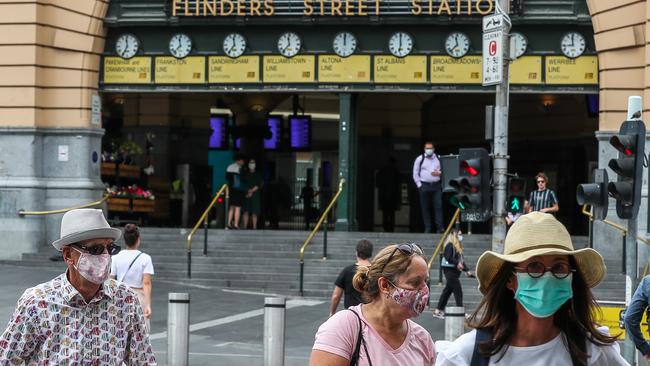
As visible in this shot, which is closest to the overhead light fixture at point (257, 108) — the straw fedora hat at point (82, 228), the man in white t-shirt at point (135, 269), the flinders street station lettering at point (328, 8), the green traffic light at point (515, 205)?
the flinders street station lettering at point (328, 8)

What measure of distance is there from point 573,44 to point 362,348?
21.1m

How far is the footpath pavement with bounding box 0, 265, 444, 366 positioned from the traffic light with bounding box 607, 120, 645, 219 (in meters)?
5.09

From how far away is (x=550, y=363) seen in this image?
13.5 feet

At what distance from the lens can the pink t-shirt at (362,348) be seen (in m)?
5.37

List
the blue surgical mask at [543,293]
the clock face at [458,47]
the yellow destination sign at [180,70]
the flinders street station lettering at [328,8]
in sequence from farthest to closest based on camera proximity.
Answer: the yellow destination sign at [180,70]
the clock face at [458,47]
the flinders street station lettering at [328,8]
the blue surgical mask at [543,293]

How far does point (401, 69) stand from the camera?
2628 centimetres

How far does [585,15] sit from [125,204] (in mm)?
11205

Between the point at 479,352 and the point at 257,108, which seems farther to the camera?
the point at 257,108

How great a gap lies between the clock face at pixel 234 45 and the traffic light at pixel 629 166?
15837 millimetres

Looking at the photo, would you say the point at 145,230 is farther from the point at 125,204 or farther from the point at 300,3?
the point at 300,3

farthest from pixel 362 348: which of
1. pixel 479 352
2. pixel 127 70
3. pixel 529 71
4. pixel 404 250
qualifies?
pixel 127 70

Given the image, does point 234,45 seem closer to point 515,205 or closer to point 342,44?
point 342,44

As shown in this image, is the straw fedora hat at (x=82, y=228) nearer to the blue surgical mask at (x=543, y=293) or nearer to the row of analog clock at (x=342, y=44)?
the blue surgical mask at (x=543, y=293)

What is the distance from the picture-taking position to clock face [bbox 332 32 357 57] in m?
26.5
